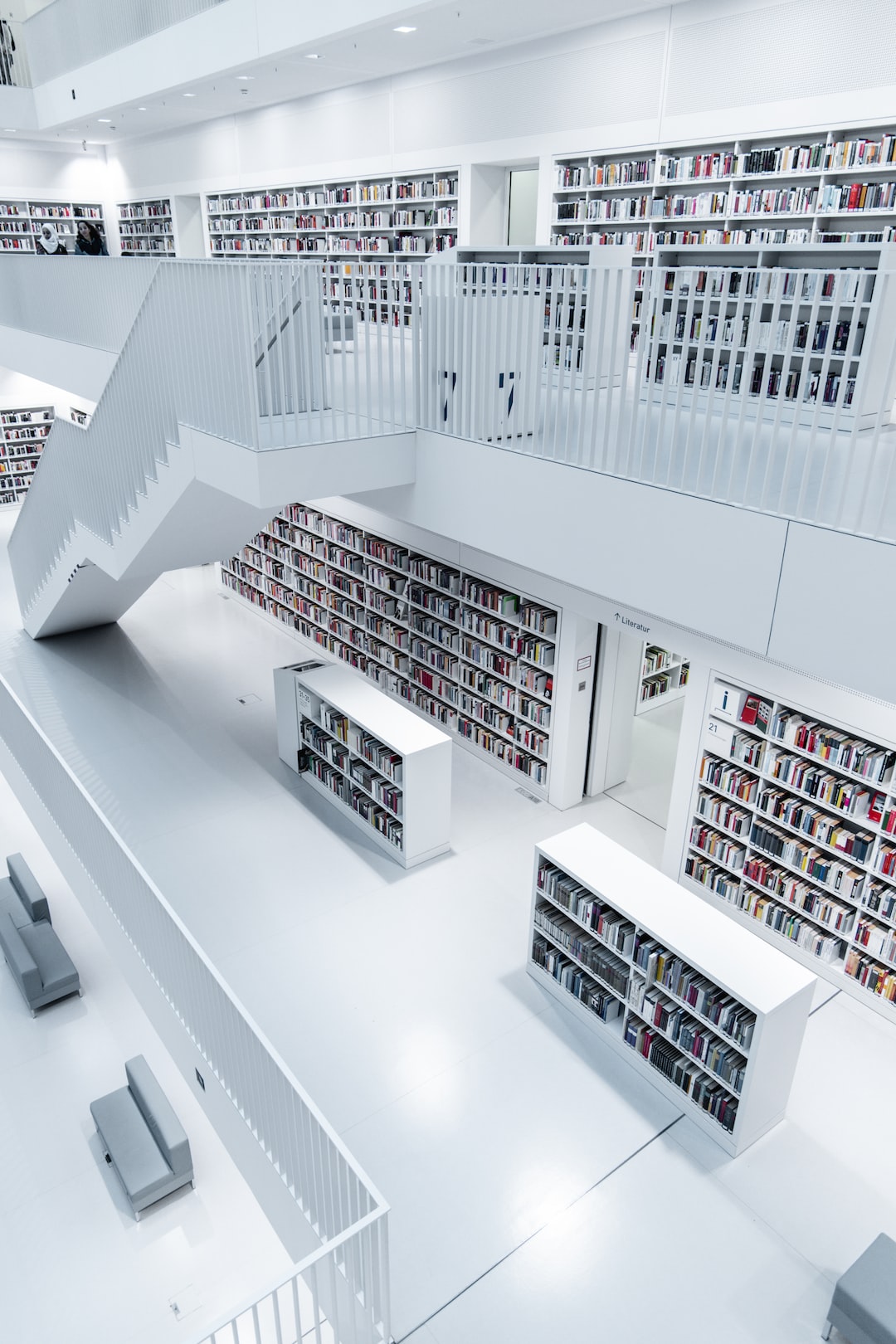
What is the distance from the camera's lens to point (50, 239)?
14922 millimetres

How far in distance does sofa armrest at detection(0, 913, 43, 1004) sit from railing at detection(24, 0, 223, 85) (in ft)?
30.5

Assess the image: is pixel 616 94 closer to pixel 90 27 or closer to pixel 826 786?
pixel 826 786

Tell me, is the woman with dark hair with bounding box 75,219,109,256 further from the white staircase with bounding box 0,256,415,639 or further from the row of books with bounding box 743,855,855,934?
the row of books with bounding box 743,855,855,934

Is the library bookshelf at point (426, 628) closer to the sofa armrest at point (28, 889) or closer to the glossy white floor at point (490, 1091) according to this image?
the glossy white floor at point (490, 1091)

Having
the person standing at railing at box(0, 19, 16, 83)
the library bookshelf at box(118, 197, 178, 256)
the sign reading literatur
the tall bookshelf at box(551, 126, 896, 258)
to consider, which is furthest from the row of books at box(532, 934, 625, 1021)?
the person standing at railing at box(0, 19, 16, 83)

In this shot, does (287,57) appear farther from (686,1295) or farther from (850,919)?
(686,1295)

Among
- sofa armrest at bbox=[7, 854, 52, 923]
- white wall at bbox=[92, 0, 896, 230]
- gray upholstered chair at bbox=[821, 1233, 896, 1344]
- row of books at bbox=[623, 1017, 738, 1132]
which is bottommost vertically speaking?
sofa armrest at bbox=[7, 854, 52, 923]

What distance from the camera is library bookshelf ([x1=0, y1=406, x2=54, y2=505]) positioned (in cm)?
1508

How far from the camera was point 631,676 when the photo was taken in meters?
7.86

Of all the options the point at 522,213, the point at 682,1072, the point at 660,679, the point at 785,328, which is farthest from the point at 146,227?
the point at 682,1072

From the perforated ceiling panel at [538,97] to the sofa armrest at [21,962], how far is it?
8394mm

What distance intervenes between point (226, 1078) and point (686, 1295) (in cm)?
237

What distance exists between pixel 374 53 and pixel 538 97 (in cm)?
174

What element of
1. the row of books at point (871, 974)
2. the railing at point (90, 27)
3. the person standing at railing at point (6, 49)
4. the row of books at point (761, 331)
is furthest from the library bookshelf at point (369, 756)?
the person standing at railing at point (6, 49)
